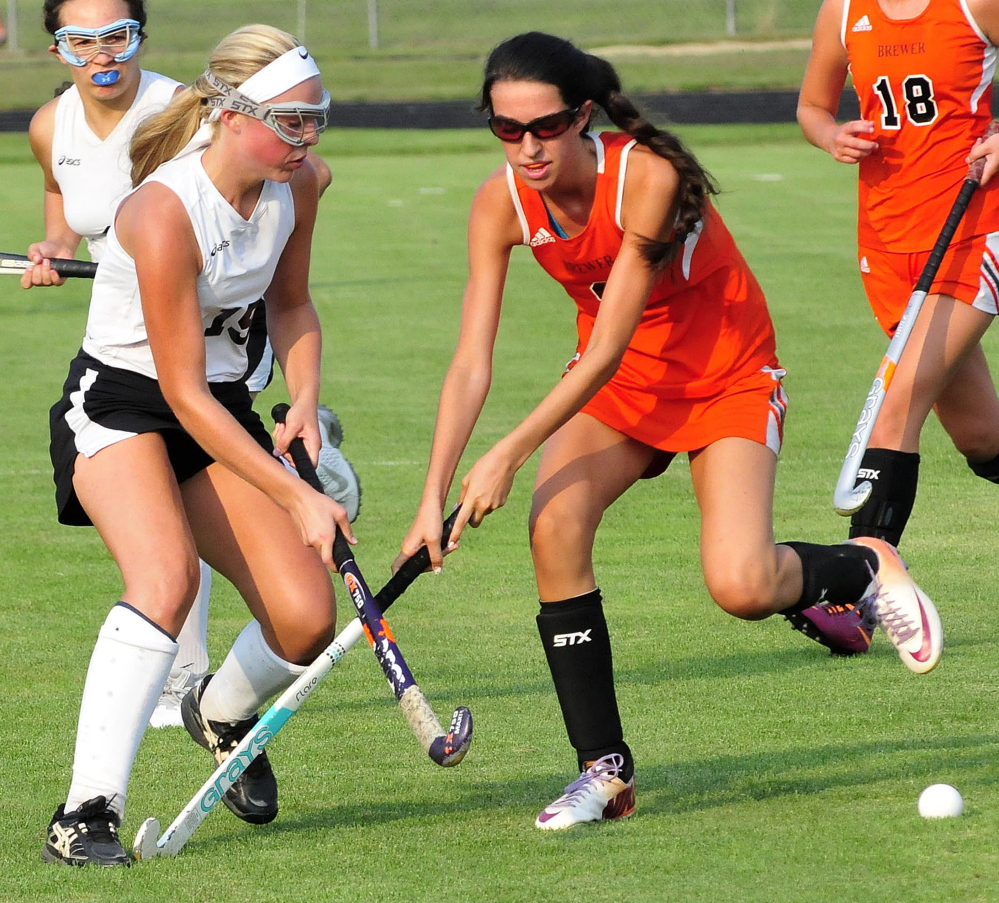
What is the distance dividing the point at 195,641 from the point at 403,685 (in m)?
1.36

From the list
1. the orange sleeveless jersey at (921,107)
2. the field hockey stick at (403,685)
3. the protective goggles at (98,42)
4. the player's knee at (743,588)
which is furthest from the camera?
the orange sleeveless jersey at (921,107)

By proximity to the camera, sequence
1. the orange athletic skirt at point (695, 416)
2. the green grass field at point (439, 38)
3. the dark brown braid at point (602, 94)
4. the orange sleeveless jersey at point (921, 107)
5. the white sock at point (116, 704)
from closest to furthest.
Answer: the white sock at point (116, 704) < the dark brown braid at point (602, 94) < the orange athletic skirt at point (695, 416) < the orange sleeveless jersey at point (921, 107) < the green grass field at point (439, 38)

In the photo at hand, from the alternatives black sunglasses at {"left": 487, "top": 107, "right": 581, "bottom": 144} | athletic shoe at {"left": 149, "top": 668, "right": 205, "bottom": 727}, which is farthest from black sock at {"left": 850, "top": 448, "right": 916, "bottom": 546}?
athletic shoe at {"left": 149, "top": 668, "right": 205, "bottom": 727}

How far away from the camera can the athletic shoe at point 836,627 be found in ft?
15.5

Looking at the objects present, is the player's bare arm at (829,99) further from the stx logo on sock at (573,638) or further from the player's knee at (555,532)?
the stx logo on sock at (573,638)

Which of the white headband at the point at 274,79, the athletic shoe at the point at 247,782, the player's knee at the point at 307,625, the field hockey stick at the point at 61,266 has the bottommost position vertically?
the athletic shoe at the point at 247,782

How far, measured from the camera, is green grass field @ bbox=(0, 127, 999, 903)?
11.8 feet

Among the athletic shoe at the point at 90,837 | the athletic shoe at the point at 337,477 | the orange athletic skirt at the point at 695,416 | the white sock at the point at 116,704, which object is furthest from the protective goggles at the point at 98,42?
the athletic shoe at the point at 90,837

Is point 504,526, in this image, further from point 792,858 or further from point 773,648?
point 792,858

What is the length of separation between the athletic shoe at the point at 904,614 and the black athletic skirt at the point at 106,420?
64.1 inches

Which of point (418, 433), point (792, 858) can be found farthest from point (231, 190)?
point (418, 433)

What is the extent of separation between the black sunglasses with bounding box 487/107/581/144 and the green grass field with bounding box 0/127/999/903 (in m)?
1.50

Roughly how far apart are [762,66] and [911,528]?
26157mm

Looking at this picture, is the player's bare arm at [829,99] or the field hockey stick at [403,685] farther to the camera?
the player's bare arm at [829,99]
